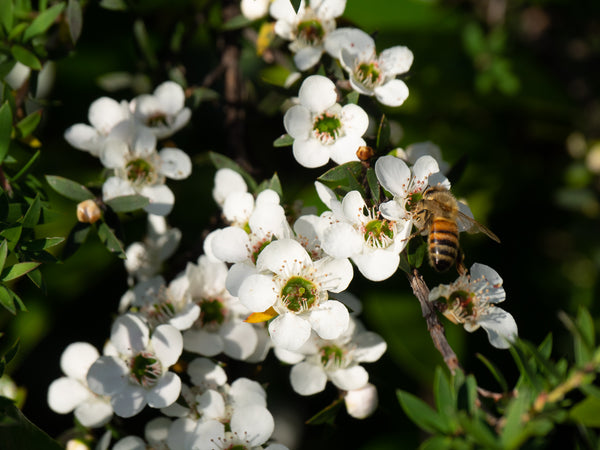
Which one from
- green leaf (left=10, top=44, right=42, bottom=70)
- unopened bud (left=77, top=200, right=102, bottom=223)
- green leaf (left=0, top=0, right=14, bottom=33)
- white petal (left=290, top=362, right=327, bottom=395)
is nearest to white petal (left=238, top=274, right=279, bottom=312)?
white petal (left=290, top=362, right=327, bottom=395)

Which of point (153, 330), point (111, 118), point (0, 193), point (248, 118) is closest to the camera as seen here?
point (0, 193)

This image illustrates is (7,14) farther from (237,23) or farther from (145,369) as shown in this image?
(145,369)

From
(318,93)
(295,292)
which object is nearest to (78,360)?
(295,292)

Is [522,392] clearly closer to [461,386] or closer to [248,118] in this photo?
[461,386]

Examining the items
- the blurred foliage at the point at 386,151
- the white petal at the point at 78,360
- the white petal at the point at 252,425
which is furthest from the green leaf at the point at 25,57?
the white petal at the point at 252,425

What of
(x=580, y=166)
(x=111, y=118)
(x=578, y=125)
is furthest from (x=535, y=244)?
(x=111, y=118)
